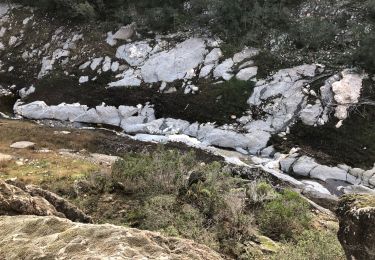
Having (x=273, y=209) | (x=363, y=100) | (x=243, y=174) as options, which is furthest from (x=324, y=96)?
(x=273, y=209)

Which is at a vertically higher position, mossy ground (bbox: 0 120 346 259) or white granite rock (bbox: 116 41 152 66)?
mossy ground (bbox: 0 120 346 259)

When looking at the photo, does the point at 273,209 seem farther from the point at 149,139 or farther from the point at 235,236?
the point at 149,139

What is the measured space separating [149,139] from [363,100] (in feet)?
29.8

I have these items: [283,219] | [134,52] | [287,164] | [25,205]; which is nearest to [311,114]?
[287,164]

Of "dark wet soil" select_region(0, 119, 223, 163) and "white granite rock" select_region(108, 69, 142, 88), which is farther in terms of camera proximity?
"white granite rock" select_region(108, 69, 142, 88)

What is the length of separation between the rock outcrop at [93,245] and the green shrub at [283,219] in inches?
245

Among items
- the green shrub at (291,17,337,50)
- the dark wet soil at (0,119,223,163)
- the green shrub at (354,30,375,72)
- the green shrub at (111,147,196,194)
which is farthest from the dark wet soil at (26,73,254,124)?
the green shrub at (111,147,196,194)

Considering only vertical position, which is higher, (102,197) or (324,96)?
(102,197)

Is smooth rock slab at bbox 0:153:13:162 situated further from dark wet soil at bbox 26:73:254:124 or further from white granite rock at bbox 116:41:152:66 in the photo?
white granite rock at bbox 116:41:152:66

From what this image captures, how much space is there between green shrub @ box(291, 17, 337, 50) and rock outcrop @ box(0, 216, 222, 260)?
18555 millimetres

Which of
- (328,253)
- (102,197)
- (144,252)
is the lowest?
(102,197)

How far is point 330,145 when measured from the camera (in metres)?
17.5

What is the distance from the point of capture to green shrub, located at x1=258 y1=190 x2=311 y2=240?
10156mm

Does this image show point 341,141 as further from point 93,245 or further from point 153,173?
point 93,245
